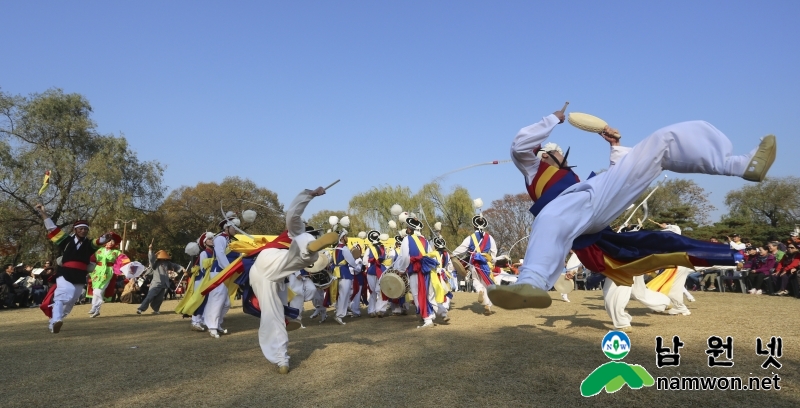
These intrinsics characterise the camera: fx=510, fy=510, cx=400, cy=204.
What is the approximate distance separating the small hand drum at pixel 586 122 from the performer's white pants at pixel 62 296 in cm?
840

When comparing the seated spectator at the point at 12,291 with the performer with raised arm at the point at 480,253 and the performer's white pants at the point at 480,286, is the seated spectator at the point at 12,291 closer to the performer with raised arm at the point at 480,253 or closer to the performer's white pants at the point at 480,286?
the performer with raised arm at the point at 480,253

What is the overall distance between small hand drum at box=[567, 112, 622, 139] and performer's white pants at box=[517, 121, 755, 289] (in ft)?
1.57

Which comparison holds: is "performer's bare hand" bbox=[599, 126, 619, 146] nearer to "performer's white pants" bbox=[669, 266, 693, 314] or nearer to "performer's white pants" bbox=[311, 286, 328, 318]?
"performer's white pants" bbox=[669, 266, 693, 314]

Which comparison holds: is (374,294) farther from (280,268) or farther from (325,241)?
(325,241)

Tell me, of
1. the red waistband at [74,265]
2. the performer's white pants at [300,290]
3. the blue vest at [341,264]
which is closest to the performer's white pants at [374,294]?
the blue vest at [341,264]

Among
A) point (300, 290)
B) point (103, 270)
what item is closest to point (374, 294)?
point (300, 290)

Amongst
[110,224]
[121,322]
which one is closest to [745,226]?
[121,322]

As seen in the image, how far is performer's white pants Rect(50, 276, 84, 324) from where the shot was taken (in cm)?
838

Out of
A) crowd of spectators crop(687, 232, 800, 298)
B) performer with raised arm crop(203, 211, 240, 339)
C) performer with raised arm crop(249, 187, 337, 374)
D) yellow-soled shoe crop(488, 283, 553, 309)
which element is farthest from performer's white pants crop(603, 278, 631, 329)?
crowd of spectators crop(687, 232, 800, 298)

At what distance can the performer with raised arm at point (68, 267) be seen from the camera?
27.6ft

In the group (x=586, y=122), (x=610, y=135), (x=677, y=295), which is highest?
(x=586, y=122)

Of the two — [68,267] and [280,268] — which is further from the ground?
[68,267]

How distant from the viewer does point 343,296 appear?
1027 centimetres

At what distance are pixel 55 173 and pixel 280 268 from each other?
2146 centimetres
